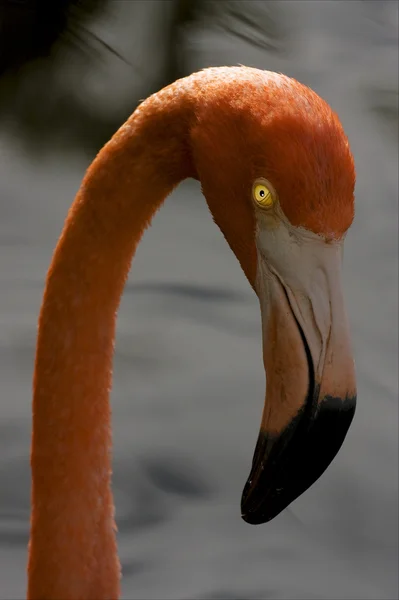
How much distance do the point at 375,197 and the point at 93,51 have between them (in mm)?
2143

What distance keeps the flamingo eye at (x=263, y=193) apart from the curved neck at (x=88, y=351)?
0.21 m

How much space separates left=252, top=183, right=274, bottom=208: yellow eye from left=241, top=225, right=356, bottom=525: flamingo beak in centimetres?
5

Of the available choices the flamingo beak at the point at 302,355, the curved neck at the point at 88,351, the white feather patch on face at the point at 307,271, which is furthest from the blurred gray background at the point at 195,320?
the white feather patch on face at the point at 307,271

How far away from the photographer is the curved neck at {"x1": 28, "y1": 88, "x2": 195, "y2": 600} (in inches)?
82.7

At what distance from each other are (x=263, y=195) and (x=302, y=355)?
310 millimetres

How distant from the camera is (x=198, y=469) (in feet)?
13.1

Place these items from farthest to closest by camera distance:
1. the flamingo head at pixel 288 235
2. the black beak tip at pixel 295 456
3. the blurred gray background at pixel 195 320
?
the blurred gray background at pixel 195 320 → the black beak tip at pixel 295 456 → the flamingo head at pixel 288 235

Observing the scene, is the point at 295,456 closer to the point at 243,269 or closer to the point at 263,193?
the point at 243,269

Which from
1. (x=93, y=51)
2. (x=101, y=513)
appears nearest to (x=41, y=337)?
(x=101, y=513)

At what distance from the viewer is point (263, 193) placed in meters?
1.90

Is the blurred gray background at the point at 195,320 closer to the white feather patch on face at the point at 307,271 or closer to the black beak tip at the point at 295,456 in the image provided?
the black beak tip at the point at 295,456

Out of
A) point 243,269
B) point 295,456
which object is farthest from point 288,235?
point 295,456

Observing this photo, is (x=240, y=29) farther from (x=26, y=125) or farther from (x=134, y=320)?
(x=134, y=320)

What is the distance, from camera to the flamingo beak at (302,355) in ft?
6.31
